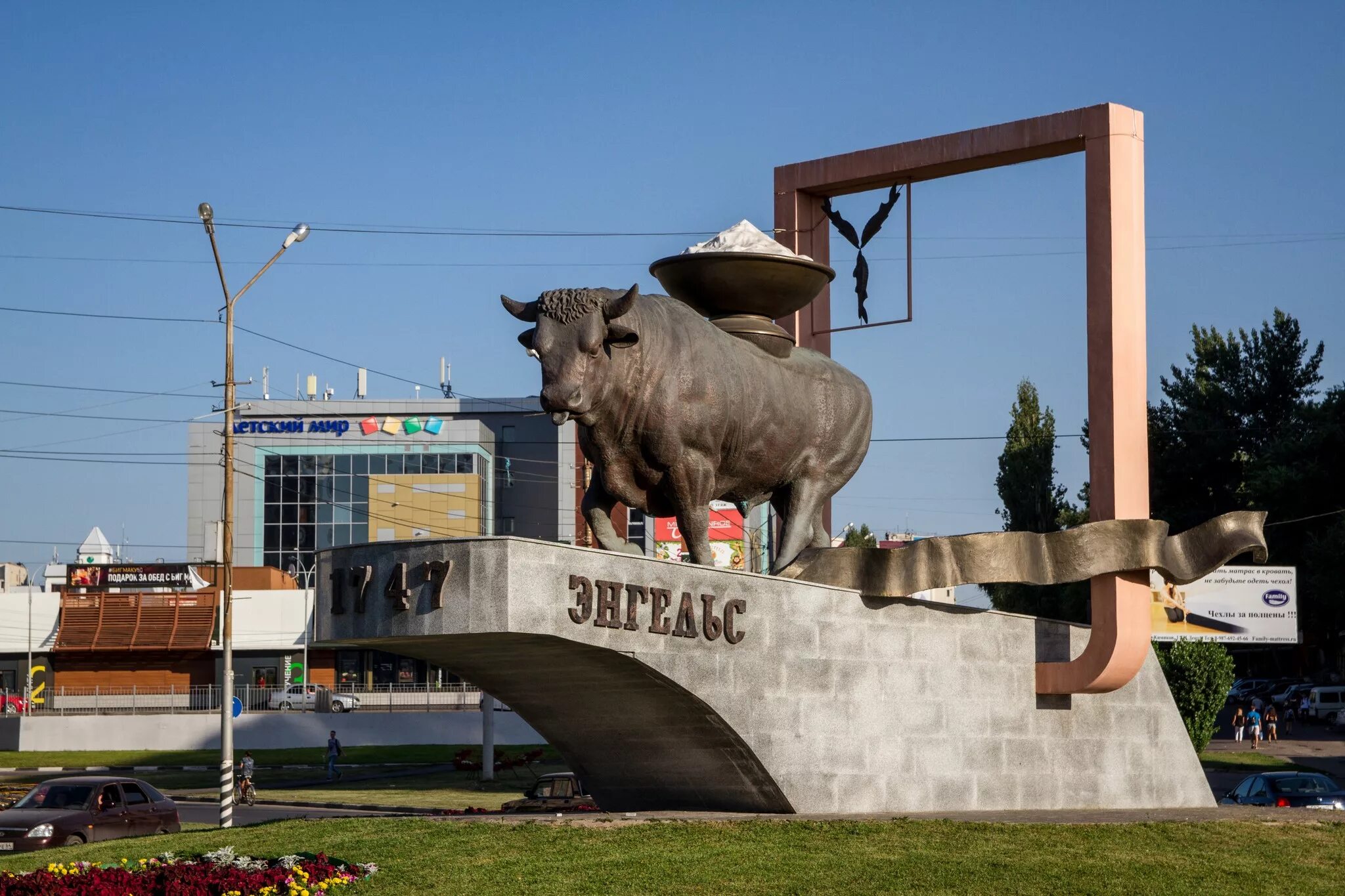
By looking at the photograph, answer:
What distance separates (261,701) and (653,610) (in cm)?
5732

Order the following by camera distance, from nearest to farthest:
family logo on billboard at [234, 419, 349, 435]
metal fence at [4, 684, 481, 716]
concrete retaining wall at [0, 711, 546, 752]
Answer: concrete retaining wall at [0, 711, 546, 752] < metal fence at [4, 684, 481, 716] < family logo on billboard at [234, 419, 349, 435]

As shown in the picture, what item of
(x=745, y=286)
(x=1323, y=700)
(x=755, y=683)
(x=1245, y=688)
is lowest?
(x=1245, y=688)

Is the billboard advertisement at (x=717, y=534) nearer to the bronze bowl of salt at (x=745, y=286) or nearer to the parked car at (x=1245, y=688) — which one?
the parked car at (x=1245, y=688)

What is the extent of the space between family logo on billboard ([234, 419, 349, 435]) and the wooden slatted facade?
21161 millimetres

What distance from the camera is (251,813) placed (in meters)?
35.7

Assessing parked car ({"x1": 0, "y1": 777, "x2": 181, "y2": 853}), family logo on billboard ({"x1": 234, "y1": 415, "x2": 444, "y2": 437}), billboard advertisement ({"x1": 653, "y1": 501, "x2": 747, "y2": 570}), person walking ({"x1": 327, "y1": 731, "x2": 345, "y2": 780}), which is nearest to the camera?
parked car ({"x1": 0, "y1": 777, "x2": 181, "y2": 853})

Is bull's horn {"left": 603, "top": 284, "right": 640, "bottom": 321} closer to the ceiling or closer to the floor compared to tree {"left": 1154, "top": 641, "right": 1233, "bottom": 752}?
closer to the ceiling

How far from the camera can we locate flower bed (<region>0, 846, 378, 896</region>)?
14.1 meters

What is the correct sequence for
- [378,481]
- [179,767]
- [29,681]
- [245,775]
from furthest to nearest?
[378,481]
[29,681]
[179,767]
[245,775]

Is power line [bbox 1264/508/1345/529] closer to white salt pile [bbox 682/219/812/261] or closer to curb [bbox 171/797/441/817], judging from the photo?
curb [bbox 171/797/441/817]

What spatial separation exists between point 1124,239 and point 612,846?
9.86 metres

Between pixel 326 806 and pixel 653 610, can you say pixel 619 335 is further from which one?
pixel 326 806

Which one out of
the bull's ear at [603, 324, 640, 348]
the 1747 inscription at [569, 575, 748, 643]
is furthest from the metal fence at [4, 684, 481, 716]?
the bull's ear at [603, 324, 640, 348]

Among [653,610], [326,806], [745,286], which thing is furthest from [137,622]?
[653,610]
